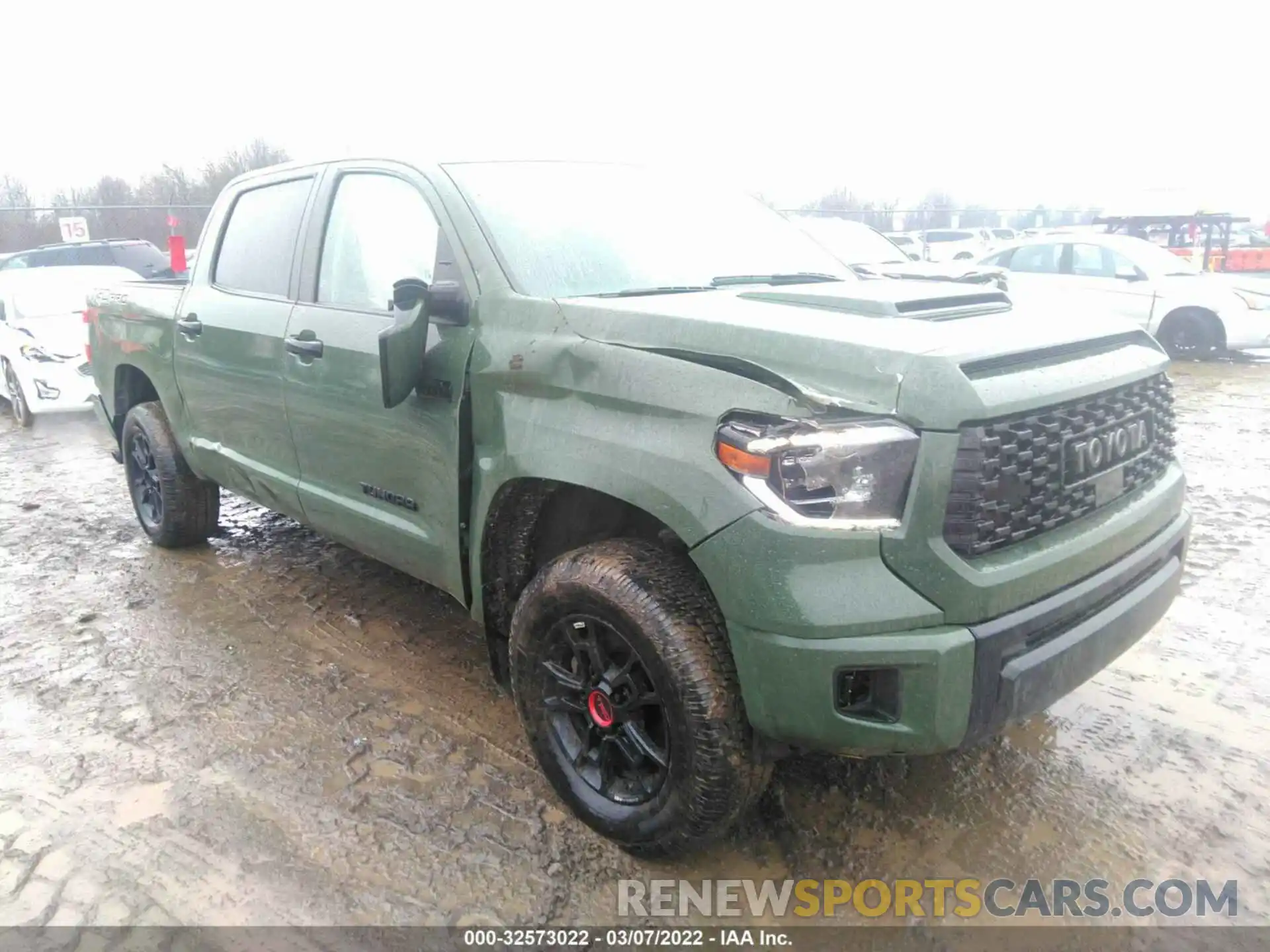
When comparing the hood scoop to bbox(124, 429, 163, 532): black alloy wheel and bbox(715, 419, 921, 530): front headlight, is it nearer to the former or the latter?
bbox(715, 419, 921, 530): front headlight

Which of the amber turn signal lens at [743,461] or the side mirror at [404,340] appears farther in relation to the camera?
the side mirror at [404,340]

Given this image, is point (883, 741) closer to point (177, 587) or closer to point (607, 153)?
point (607, 153)

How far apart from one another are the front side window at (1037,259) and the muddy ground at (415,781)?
25.7 feet

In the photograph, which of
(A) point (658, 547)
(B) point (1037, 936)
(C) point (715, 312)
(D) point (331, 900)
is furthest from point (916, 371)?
(D) point (331, 900)

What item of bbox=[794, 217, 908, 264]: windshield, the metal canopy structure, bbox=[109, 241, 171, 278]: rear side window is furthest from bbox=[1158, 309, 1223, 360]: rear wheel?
bbox=[109, 241, 171, 278]: rear side window

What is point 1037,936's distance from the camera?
2.27 meters

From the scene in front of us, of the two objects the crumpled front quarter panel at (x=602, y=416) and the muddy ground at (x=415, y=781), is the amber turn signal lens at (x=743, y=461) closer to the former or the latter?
the crumpled front quarter panel at (x=602, y=416)

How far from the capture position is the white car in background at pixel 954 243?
21438mm

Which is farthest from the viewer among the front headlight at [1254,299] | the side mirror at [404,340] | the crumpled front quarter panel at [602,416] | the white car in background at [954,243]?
the white car in background at [954,243]

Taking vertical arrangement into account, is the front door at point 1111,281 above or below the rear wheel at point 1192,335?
above

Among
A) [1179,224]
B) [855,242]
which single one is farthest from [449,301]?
[1179,224]

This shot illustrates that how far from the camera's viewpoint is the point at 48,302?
29.0 ft

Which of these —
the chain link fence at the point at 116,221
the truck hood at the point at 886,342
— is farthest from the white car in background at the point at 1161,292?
the chain link fence at the point at 116,221

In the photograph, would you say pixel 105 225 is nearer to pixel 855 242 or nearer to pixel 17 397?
pixel 17 397
